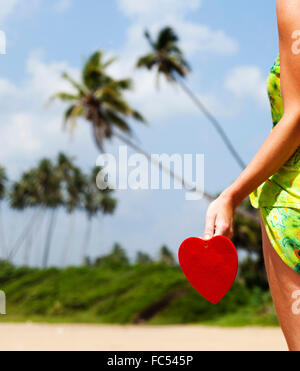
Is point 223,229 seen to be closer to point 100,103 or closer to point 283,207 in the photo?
point 283,207

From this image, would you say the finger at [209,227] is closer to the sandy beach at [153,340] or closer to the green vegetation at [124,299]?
the sandy beach at [153,340]

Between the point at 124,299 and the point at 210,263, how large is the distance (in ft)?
73.6

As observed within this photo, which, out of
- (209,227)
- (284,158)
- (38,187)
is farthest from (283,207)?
(38,187)

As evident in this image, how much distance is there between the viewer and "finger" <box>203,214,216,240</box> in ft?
3.67

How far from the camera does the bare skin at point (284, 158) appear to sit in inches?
46.6

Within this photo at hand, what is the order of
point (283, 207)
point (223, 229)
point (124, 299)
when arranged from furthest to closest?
point (124, 299), point (283, 207), point (223, 229)

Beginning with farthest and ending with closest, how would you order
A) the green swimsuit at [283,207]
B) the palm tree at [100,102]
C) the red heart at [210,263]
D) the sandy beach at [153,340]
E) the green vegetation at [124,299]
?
the palm tree at [100,102] < the green vegetation at [124,299] < the sandy beach at [153,340] < the green swimsuit at [283,207] < the red heart at [210,263]

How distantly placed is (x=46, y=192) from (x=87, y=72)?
24556 mm

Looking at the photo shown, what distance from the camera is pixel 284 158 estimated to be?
121 centimetres

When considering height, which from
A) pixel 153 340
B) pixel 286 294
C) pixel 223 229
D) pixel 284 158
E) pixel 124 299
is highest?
pixel 284 158

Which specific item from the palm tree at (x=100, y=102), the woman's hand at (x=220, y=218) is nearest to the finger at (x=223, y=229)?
the woman's hand at (x=220, y=218)

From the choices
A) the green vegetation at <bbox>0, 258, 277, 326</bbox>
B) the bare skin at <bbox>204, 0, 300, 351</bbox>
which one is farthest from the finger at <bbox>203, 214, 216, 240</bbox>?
the green vegetation at <bbox>0, 258, 277, 326</bbox>

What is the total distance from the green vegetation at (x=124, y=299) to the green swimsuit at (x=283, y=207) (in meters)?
19.0

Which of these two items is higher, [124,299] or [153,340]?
[124,299]
